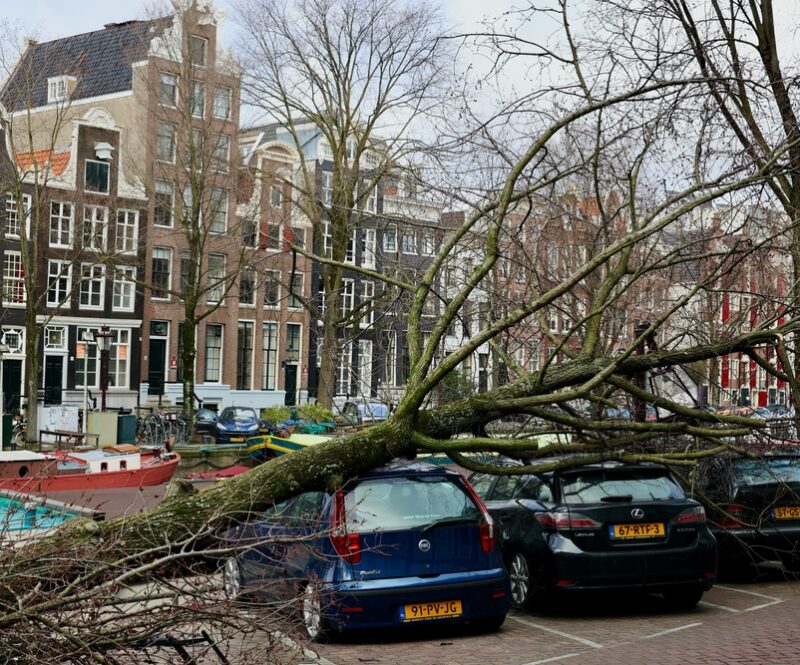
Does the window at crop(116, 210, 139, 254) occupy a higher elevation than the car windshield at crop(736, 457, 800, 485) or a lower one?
higher

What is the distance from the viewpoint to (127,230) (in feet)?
161

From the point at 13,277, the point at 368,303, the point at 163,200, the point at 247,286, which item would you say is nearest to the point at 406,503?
the point at 368,303

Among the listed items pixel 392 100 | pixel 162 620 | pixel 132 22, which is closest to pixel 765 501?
pixel 162 620

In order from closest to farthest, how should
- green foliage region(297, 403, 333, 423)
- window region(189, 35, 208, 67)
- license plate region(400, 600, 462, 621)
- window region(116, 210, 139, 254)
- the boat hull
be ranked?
license plate region(400, 600, 462, 621) < the boat hull < green foliage region(297, 403, 333, 423) < window region(189, 35, 208, 67) < window region(116, 210, 139, 254)

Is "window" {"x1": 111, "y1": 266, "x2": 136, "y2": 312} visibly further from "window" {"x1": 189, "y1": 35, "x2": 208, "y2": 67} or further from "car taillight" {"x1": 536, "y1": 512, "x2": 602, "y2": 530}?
"car taillight" {"x1": 536, "y1": 512, "x2": 602, "y2": 530}

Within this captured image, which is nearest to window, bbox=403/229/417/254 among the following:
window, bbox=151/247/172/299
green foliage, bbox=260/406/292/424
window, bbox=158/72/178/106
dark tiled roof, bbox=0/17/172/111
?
window, bbox=158/72/178/106

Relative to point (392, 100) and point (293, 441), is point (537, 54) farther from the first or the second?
point (392, 100)

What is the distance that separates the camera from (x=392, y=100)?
3812 centimetres

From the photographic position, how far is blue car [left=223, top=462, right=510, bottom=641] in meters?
9.23

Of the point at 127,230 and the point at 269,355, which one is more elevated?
the point at 127,230

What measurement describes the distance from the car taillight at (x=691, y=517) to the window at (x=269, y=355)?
44917 millimetres

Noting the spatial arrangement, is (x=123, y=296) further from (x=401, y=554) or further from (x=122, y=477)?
(x=401, y=554)

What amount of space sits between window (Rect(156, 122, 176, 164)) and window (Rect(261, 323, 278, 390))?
37.9 feet

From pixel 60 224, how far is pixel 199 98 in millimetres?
7671
